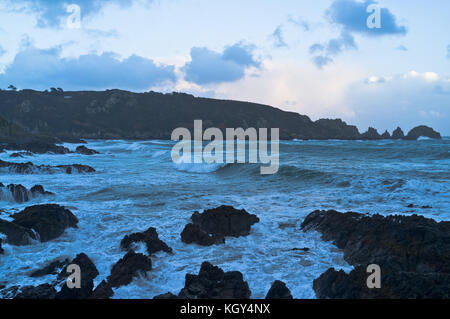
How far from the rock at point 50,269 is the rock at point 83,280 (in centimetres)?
25

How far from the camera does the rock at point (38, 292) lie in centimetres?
412

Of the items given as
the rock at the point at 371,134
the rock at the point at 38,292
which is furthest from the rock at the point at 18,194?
the rock at the point at 371,134

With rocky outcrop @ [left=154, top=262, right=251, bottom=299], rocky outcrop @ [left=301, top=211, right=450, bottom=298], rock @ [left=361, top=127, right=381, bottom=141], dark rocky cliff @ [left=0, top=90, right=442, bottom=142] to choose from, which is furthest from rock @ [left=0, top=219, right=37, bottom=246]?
rock @ [left=361, top=127, right=381, bottom=141]

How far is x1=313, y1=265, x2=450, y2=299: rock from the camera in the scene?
12.4 feet

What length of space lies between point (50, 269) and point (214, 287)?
277cm

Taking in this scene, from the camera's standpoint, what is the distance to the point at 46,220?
6.81 meters

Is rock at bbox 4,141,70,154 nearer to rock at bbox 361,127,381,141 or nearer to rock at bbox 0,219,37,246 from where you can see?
rock at bbox 0,219,37,246

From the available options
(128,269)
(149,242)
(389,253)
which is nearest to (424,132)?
(389,253)

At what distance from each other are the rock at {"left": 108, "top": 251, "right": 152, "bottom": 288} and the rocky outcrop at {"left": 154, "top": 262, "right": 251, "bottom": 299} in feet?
2.90

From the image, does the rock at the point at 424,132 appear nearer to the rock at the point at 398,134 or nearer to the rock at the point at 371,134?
the rock at the point at 398,134

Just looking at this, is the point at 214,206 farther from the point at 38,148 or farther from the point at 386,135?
the point at 386,135

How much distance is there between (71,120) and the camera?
8438 cm
